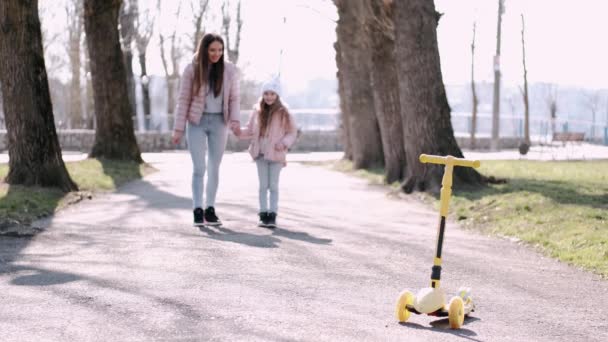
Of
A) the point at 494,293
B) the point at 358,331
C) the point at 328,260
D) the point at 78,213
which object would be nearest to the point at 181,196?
the point at 78,213

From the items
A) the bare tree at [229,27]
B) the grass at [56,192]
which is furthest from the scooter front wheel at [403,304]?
the bare tree at [229,27]

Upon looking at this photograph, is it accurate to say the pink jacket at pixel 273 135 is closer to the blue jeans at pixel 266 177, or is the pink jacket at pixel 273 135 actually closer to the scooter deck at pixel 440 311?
the blue jeans at pixel 266 177

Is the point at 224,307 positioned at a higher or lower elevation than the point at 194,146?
lower

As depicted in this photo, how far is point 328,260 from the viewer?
886cm

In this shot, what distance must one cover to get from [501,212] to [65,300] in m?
7.36

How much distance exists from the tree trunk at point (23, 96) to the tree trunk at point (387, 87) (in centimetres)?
728

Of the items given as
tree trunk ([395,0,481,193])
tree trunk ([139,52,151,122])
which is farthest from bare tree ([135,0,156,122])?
tree trunk ([395,0,481,193])

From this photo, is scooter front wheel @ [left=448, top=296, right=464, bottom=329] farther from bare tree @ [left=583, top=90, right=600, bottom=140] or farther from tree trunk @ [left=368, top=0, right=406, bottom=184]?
bare tree @ [left=583, top=90, right=600, bottom=140]

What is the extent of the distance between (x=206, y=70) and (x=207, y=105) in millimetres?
338

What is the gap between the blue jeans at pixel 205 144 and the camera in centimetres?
1099

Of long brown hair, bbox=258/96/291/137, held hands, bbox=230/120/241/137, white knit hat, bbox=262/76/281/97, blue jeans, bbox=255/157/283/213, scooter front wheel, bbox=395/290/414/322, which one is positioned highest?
white knit hat, bbox=262/76/281/97

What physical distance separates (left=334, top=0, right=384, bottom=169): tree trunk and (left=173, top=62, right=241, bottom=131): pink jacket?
14708 millimetres

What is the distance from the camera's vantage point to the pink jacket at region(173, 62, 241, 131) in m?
10.9

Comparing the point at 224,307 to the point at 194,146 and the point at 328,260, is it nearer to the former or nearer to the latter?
the point at 328,260
